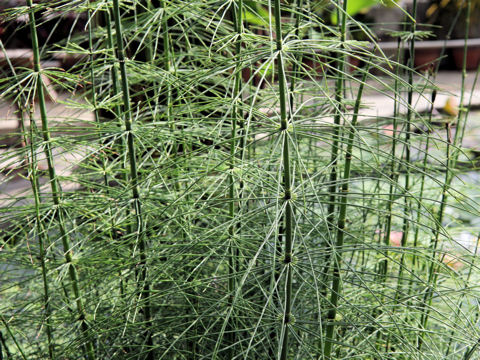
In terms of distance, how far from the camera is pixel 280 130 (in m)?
0.63

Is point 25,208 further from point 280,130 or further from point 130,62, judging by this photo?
point 280,130

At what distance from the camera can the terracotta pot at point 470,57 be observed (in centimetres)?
471

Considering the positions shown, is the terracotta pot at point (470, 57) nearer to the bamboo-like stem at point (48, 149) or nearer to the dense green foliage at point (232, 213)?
the dense green foliage at point (232, 213)

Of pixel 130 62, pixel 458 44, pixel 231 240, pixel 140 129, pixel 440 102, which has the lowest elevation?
pixel 440 102

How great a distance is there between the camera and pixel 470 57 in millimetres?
4766

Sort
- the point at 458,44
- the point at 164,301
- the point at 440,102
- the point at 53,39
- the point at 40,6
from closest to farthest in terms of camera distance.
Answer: the point at 40,6 < the point at 164,301 < the point at 53,39 < the point at 440,102 < the point at 458,44

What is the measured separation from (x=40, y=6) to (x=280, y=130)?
1.45 feet

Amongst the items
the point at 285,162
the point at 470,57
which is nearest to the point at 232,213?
the point at 285,162

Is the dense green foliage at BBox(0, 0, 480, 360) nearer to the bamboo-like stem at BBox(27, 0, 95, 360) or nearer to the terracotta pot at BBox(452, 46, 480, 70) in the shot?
the bamboo-like stem at BBox(27, 0, 95, 360)

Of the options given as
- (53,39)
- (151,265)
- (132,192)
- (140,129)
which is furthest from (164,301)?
(53,39)

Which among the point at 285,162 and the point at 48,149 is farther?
the point at 48,149

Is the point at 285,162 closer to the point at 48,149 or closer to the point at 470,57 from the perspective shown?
the point at 48,149

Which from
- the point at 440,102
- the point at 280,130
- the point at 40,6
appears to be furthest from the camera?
the point at 440,102

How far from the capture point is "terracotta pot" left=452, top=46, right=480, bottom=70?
15.5 ft
